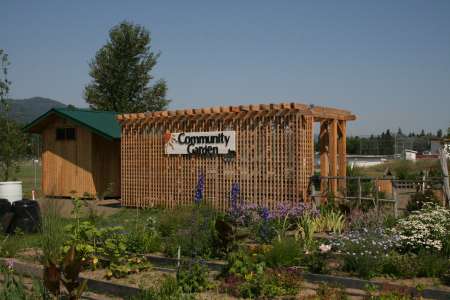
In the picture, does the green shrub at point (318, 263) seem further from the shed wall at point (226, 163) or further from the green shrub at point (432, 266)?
the shed wall at point (226, 163)

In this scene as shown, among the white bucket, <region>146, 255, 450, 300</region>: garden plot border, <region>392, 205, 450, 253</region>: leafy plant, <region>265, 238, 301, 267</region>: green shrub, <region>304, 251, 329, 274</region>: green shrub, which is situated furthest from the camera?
the white bucket

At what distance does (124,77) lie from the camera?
3042cm

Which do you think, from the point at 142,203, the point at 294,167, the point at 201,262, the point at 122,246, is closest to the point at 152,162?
the point at 142,203

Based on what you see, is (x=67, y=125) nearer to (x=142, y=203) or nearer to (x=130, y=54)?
(x=142, y=203)

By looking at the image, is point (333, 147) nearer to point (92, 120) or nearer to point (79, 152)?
point (92, 120)

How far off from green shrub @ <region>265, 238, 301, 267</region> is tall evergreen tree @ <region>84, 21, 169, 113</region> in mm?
23643

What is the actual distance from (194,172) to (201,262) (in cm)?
803

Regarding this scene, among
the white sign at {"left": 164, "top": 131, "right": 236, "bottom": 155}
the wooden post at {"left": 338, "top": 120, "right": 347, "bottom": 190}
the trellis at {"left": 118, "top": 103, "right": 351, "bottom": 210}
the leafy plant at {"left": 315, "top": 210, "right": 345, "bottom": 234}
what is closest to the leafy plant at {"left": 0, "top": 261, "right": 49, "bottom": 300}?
the leafy plant at {"left": 315, "top": 210, "right": 345, "bottom": 234}

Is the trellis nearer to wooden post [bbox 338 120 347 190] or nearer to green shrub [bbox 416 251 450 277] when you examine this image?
wooden post [bbox 338 120 347 190]

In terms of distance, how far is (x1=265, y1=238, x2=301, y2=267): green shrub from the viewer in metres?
7.44

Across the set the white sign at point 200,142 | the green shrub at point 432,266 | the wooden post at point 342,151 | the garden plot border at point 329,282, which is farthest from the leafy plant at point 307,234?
the wooden post at point 342,151

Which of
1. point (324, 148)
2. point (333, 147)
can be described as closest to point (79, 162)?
point (324, 148)

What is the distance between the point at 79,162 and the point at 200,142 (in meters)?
6.96

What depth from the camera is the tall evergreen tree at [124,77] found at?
30391mm
